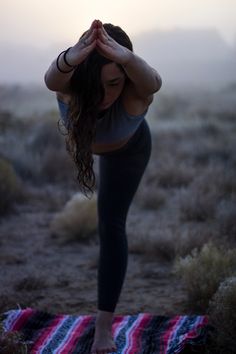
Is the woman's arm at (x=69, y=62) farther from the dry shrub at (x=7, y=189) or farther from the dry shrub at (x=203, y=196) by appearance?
the dry shrub at (x=7, y=189)

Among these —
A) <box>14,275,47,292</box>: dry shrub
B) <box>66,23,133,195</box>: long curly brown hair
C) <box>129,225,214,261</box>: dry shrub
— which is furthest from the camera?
<box>129,225,214,261</box>: dry shrub

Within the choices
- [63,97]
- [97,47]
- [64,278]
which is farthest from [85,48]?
[64,278]

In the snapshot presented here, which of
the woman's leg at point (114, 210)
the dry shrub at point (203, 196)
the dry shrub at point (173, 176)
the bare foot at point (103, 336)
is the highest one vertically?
the woman's leg at point (114, 210)

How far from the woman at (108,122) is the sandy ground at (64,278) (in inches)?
32.1

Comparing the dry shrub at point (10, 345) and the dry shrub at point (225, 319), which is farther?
the dry shrub at point (225, 319)

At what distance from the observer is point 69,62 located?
268 centimetres

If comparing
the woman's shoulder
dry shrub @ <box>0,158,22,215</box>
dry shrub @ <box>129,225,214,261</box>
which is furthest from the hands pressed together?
dry shrub @ <box>0,158,22,215</box>

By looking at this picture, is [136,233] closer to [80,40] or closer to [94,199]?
[94,199]

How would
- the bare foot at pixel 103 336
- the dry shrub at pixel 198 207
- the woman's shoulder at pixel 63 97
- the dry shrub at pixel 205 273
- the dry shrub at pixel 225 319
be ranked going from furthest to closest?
1. the dry shrub at pixel 198 207
2. the dry shrub at pixel 205 273
3. the bare foot at pixel 103 336
4. the dry shrub at pixel 225 319
5. the woman's shoulder at pixel 63 97

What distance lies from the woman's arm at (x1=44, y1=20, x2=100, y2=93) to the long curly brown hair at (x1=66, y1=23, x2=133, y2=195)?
71 mm

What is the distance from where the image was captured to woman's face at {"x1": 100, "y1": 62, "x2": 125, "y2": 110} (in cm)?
281

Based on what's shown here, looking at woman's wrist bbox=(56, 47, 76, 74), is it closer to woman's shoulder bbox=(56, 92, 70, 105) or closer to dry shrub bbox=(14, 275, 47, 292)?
woman's shoulder bbox=(56, 92, 70, 105)

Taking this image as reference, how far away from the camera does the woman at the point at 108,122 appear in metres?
2.73

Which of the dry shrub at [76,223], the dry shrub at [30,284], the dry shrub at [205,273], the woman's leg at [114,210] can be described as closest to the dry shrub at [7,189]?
the dry shrub at [76,223]
